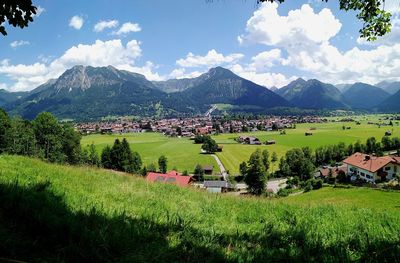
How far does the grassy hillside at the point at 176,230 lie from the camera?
450 centimetres

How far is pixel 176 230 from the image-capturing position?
237 inches

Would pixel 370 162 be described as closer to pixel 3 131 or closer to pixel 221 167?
pixel 221 167

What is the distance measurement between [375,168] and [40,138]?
85715 mm

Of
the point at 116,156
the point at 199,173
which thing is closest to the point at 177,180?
the point at 116,156

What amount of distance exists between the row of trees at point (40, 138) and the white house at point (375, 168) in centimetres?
7897

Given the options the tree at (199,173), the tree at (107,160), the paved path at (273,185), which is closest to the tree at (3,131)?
the tree at (107,160)

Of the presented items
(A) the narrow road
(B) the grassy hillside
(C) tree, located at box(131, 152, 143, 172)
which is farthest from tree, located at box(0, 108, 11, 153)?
(A) the narrow road

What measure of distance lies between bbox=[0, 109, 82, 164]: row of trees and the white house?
79.0 metres

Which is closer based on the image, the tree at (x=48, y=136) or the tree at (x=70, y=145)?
the tree at (x=48, y=136)

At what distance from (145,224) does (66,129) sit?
2440 inches

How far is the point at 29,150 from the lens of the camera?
47.5 m

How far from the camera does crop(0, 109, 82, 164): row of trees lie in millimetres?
44750

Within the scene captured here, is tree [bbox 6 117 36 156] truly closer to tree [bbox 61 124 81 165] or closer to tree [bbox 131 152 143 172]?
tree [bbox 61 124 81 165]

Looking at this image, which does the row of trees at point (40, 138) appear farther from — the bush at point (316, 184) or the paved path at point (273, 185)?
the bush at point (316, 184)
